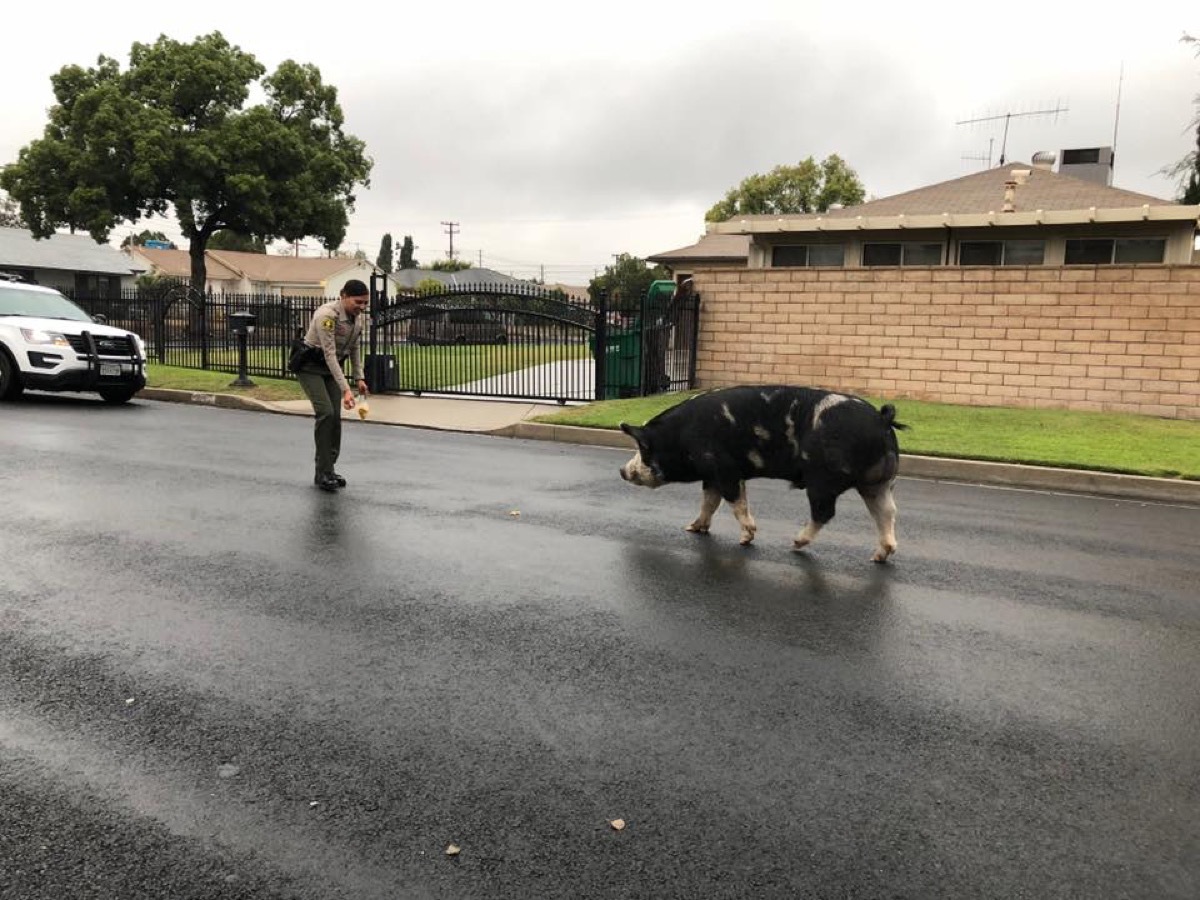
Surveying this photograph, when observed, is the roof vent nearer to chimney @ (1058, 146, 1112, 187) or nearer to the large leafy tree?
chimney @ (1058, 146, 1112, 187)

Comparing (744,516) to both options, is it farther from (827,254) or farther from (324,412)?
(827,254)

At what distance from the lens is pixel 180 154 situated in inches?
1553

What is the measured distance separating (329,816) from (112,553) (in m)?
3.83

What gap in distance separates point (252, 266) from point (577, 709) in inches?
3349

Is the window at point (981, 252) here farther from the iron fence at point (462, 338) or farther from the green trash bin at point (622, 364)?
the green trash bin at point (622, 364)

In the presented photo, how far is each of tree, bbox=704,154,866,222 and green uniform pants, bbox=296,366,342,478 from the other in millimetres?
43531

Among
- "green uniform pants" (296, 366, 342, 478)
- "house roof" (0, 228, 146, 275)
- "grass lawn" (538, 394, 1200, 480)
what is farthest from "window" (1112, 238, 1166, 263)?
"house roof" (0, 228, 146, 275)

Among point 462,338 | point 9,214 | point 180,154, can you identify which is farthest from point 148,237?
point 462,338

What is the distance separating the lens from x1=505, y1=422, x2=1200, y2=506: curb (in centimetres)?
984

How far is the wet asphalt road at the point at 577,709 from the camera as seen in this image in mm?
2850

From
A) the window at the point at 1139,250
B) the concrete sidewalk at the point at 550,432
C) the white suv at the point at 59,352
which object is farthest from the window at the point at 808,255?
the white suv at the point at 59,352

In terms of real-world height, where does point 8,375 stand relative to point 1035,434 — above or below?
above

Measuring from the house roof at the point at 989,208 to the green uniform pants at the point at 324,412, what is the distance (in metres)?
16.2

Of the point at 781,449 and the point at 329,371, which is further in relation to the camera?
the point at 329,371
